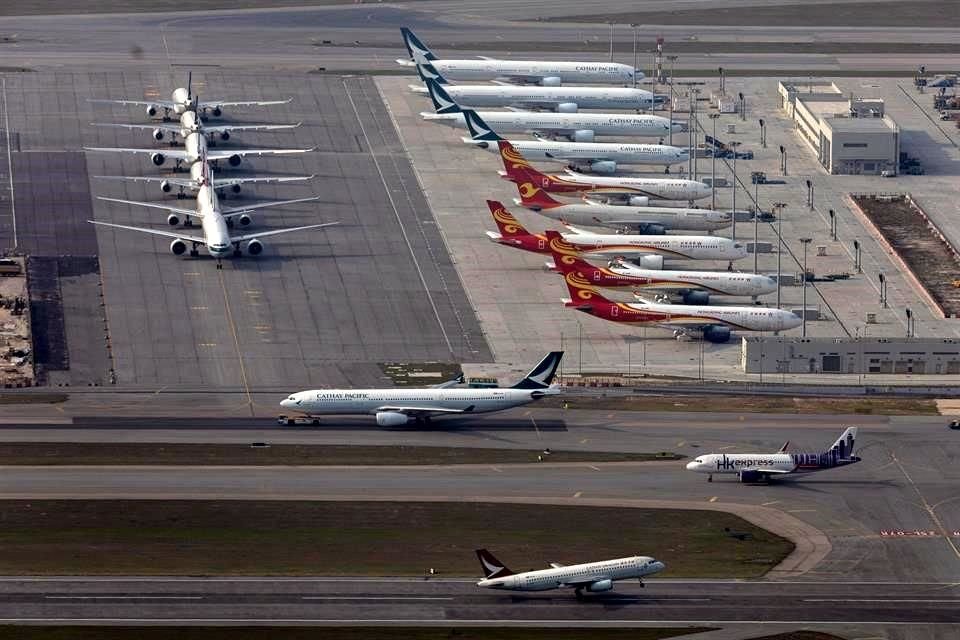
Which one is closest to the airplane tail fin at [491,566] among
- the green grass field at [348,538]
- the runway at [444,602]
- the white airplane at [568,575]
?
the white airplane at [568,575]

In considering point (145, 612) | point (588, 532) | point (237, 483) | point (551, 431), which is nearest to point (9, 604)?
point (145, 612)

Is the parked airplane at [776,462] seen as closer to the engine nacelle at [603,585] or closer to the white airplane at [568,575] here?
the white airplane at [568,575]

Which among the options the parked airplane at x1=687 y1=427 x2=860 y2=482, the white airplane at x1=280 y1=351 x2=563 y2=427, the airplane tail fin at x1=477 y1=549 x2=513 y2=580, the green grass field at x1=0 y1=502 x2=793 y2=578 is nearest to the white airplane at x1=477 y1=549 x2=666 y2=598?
the airplane tail fin at x1=477 y1=549 x2=513 y2=580

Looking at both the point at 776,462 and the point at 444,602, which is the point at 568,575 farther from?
the point at 776,462

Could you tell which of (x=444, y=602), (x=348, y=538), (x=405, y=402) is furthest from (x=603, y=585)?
(x=405, y=402)

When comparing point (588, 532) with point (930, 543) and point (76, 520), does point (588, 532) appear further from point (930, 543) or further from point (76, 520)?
point (76, 520)
